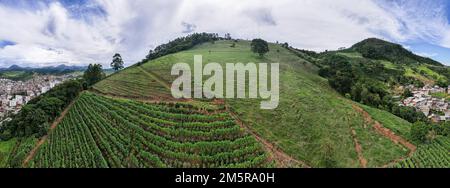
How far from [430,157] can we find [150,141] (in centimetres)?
3035

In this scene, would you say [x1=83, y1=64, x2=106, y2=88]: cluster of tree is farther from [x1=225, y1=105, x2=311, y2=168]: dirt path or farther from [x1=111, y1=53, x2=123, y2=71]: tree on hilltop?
[x1=225, y1=105, x2=311, y2=168]: dirt path

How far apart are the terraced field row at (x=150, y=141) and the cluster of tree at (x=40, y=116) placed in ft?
10.9

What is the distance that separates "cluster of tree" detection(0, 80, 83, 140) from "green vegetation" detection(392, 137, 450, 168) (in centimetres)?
4555

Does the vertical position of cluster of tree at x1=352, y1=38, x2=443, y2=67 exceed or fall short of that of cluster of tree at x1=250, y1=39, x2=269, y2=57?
it exceeds it

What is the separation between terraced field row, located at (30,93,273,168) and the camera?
26969mm

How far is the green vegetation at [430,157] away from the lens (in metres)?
27.5

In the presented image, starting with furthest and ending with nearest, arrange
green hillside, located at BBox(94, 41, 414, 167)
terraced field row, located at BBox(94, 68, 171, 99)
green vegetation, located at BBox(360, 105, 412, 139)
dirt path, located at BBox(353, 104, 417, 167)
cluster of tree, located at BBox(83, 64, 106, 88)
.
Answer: cluster of tree, located at BBox(83, 64, 106, 88)
terraced field row, located at BBox(94, 68, 171, 99)
green vegetation, located at BBox(360, 105, 412, 139)
dirt path, located at BBox(353, 104, 417, 167)
green hillside, located at BBox(94, 41, 414, 167)

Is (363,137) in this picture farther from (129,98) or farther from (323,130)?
(129,98)

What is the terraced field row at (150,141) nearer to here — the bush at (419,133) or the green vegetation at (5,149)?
the green vegetation at (5,149)

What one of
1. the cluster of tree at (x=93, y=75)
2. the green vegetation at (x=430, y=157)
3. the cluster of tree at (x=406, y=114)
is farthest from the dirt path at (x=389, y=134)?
the cluster of tree at (x=93, y=75)

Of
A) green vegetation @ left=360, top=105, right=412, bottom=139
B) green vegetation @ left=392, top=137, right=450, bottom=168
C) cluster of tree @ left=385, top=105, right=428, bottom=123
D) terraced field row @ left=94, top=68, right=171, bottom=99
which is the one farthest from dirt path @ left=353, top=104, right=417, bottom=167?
terraced field row @ left=94, top=68, right=171, bottom=99

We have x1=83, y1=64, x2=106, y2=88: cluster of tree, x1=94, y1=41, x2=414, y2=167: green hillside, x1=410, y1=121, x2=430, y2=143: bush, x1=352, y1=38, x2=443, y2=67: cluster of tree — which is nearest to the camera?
x1=94, y1=41, x2=414, y2=167: green hillside

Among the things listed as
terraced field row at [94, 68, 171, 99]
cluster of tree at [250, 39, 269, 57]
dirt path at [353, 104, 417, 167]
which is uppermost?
cluster of tree at [250, 39, 269, 57]
